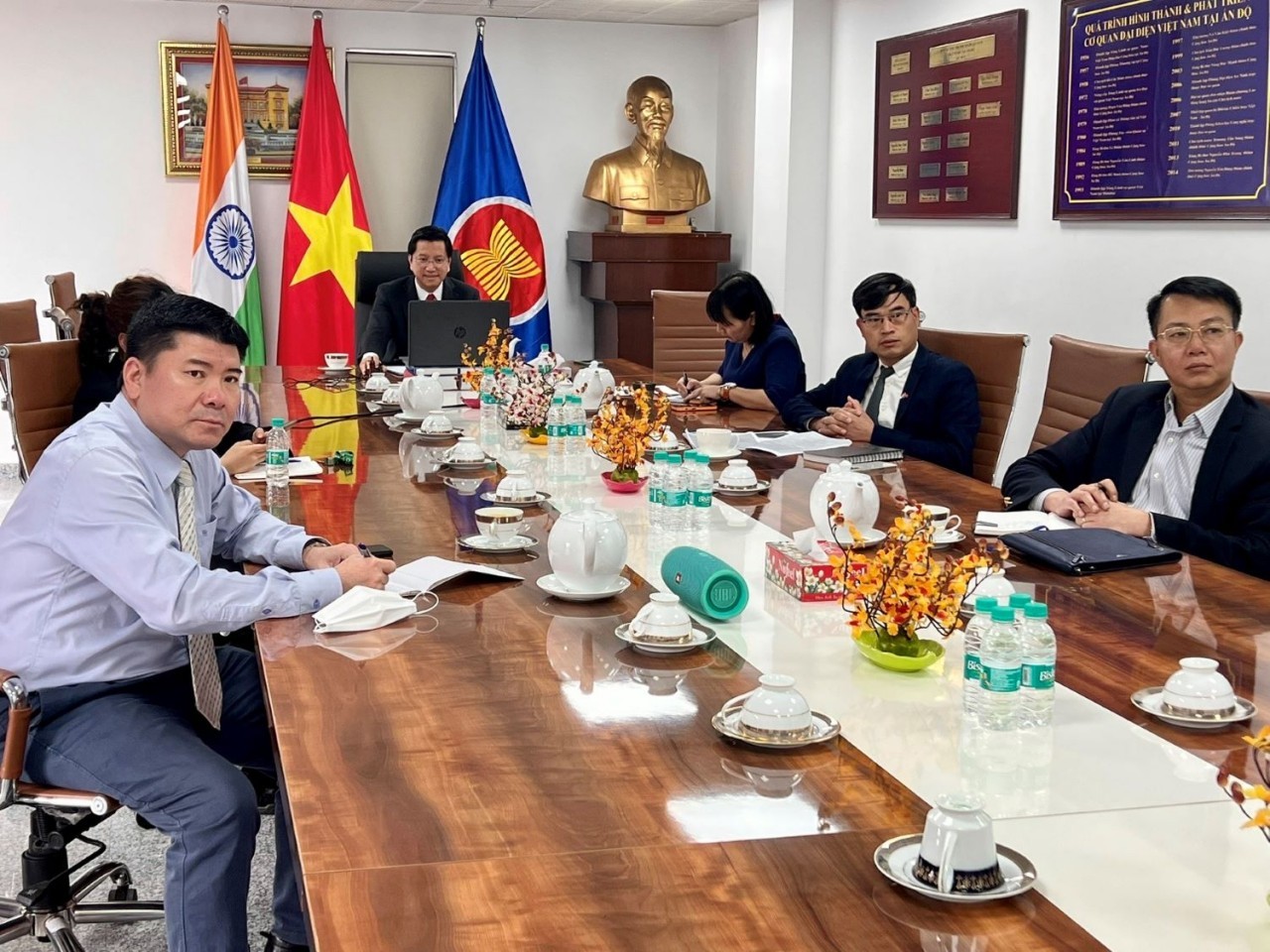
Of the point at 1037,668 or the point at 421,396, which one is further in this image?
the point at 421,396

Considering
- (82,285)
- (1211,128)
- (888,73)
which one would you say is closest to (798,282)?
(888,73)

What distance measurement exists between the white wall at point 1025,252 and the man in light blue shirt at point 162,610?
10.8ft

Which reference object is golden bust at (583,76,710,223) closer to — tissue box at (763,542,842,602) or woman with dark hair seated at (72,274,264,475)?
woman with dark hair seated at (72,274,264,475)

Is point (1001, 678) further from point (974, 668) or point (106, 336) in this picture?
point (106, 336)

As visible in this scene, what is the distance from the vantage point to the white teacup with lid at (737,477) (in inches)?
123

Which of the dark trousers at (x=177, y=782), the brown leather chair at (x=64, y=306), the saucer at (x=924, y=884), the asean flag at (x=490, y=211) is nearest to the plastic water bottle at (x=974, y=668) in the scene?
the saucer at (x=924, y=884)

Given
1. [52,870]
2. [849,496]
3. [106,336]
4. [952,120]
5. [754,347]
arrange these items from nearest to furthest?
[52,870] < [849,496] < [106,336] < [754,347] < [952,120]

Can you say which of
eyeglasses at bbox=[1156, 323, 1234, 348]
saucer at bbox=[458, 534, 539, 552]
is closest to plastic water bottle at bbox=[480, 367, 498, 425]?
saucer at bbox=[458, 534, 539, 552]

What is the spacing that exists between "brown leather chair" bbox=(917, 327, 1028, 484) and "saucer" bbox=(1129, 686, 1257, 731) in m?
2.39

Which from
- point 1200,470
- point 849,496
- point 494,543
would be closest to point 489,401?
point 494,543

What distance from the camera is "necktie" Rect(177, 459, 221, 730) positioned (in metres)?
2.23

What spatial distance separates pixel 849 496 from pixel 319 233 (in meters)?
5.66

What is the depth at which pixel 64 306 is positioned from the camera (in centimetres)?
627

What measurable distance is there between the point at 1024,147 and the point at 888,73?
115 cm
